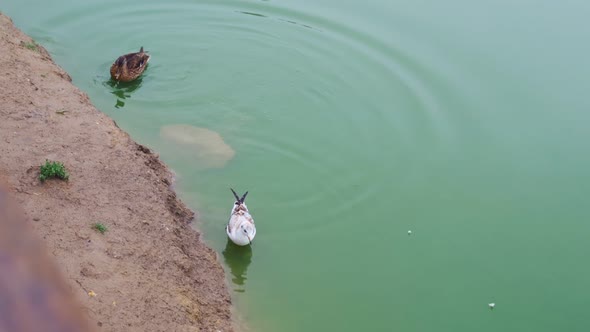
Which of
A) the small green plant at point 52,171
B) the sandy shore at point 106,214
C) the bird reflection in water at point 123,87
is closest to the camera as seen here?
the sandy shore at point 106,214

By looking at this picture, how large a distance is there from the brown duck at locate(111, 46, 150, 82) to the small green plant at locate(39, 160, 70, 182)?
3.50m

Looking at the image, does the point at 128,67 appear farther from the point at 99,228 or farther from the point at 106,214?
the point at 99,228

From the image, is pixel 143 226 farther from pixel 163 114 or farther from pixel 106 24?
pixel 106 24

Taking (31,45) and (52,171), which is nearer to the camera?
(52,171)

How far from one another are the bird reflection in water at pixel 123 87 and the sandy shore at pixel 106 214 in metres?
1.19

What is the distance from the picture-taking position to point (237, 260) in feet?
26.4

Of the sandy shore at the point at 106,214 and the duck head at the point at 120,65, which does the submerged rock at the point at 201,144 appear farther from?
the duck head at the point at 120,65

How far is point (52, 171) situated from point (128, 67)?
3.75 meters

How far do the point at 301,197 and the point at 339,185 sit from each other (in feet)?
1.98

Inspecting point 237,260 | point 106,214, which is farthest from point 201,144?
point 106,214

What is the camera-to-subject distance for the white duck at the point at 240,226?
305 inches

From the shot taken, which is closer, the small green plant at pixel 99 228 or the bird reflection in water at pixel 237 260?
the small green plant at pixel 99 228

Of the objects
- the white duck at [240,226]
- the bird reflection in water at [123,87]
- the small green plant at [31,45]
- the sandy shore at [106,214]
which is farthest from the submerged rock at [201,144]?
the small green plant at [31,45]

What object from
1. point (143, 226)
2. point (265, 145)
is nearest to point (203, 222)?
point (143, 226)
